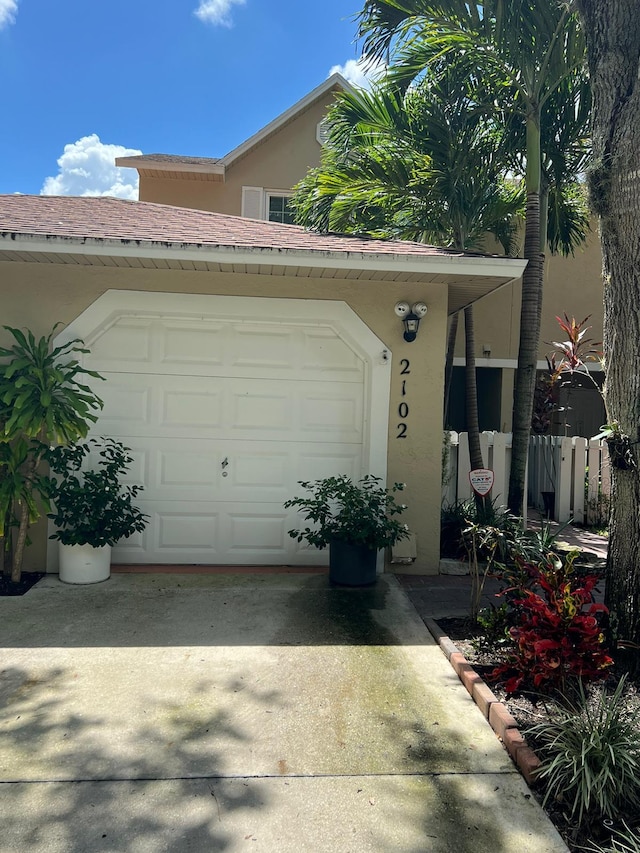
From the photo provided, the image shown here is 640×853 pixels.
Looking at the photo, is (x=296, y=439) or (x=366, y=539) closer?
(x=366, y=539)

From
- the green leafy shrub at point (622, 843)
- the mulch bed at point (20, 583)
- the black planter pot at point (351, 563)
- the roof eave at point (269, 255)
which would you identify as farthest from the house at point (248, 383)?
the green leafy shrub at point (622, 843)

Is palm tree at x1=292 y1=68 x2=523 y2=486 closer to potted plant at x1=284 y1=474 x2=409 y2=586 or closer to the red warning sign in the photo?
the red warning sign

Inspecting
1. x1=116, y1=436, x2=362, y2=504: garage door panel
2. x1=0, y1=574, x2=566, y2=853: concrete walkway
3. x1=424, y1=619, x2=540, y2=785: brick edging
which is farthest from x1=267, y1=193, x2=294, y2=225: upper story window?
x1=424, y1=619, x2=540, y2=785: brick edging

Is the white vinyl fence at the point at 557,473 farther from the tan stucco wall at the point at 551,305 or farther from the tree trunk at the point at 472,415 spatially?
the tan stucco wall at the point at 551,305

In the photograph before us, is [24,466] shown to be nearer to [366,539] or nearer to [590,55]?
[366,539]

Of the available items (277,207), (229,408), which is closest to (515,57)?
(229,408)

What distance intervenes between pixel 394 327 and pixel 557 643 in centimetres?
371

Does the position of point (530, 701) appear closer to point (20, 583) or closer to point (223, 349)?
point (223, 349)

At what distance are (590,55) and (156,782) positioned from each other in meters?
4.97

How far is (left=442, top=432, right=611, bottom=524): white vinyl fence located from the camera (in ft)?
26.1

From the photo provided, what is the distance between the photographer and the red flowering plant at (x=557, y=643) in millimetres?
3230

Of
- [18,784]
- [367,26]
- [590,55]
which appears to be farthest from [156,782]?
[367,26]

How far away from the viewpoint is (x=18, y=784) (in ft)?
8.93

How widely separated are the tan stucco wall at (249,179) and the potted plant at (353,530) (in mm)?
9244
